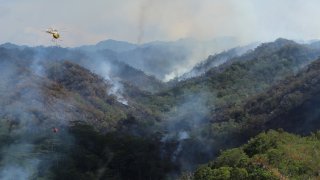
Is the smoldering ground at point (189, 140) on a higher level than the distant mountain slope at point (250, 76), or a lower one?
lower

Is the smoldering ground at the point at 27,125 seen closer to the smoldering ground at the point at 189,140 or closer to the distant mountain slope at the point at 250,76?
the smoldering ground at the point at 189,140

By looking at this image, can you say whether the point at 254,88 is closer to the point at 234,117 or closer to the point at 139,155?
the point at 234,117

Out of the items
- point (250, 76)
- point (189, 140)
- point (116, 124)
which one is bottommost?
point (189, 140)

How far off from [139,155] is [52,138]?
16.2 m

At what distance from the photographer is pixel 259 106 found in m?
117

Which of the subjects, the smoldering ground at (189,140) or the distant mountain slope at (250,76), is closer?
the smoldering ground at (189,140)

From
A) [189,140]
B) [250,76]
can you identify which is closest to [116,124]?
[189,140]

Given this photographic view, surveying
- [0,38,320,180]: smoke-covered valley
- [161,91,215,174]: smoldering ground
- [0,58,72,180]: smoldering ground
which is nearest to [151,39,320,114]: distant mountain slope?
[0,38,320,180]: smoke-covered valley

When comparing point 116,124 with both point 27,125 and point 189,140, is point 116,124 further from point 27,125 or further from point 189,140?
point 189,140

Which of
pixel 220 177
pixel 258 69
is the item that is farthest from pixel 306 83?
pixel 258 69

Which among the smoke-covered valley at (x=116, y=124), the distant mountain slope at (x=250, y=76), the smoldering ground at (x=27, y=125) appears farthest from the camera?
the distant mountain slope at (x=250, y=76)

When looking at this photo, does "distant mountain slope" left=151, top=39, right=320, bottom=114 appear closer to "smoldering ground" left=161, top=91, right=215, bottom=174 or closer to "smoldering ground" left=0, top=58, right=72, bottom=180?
"smoldering ground" left=161, top=91, right=215, bottom=174

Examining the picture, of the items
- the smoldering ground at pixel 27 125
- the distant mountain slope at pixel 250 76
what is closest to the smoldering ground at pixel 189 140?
the smoldering ground at pixel 27 125

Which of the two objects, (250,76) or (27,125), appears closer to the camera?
(27,125)
